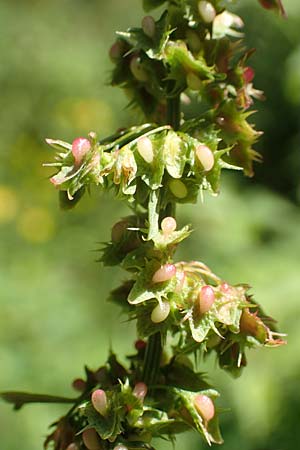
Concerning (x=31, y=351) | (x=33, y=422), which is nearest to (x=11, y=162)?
(x=31, y=351)

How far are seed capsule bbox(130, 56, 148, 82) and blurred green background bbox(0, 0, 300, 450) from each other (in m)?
2.68

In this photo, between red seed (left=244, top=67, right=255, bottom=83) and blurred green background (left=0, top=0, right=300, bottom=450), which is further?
blurred green background (left=0, top=0, right=300, bottom=450)

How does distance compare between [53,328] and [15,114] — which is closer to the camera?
[53,328]

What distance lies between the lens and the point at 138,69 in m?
1.80

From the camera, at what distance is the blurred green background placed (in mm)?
4430

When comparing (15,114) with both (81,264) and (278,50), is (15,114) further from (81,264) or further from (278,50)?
(278,50)

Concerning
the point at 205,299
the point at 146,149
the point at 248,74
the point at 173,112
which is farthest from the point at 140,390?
the point at 248,74

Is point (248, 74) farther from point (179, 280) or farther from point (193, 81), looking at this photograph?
point (179, 280)

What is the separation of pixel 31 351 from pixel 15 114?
254 cm

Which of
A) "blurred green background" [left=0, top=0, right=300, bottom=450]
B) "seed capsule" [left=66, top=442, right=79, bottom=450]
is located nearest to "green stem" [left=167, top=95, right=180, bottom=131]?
"seed capsule" [left=66, top=442, right=79, bottom=450]

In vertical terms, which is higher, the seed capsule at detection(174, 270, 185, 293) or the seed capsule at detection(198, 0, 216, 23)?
the seed capsule at detection(198, 0, 216, 23)

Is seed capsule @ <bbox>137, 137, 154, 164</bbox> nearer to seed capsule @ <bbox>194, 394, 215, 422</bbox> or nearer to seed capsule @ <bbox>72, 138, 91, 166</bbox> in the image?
seed capsule @ <bbox>72, 138, 91, 166</bbox>

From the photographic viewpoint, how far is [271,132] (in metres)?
8.51

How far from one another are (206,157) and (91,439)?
59 centimetres
